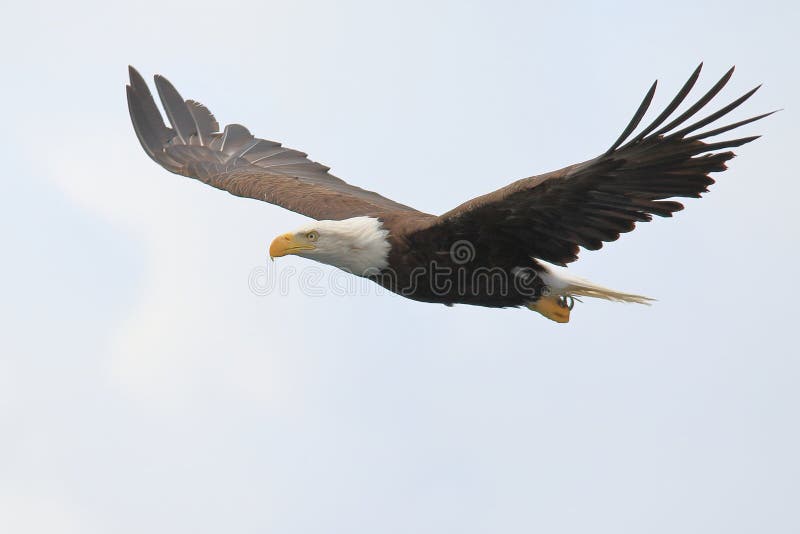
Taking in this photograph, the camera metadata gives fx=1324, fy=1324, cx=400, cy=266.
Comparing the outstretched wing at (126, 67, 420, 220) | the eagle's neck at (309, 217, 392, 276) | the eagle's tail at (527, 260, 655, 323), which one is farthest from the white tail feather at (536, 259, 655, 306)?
the outstretched wing at (126, 67, 420, 220)

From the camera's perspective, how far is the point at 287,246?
8891 mm

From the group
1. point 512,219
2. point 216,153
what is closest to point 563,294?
point 512,219

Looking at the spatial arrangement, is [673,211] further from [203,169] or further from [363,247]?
[203,169]

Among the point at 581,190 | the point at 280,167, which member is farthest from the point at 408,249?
the point at 280,167

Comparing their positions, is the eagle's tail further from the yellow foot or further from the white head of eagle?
the white head of eagle

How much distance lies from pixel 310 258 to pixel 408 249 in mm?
772

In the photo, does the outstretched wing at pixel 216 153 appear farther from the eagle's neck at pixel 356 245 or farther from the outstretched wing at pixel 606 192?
the outstretched wing at pixel 606 192

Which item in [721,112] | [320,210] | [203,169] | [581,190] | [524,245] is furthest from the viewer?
[203,169]

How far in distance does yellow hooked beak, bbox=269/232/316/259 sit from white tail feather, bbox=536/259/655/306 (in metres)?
1.57

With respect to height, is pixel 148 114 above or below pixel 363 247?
above

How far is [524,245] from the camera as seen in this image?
8375mm

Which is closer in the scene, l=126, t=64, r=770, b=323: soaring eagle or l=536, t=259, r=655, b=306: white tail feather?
l=126, t=64, r=770, b=323: soaring eagle

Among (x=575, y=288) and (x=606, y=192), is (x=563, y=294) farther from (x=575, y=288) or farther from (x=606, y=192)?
(x=606, y=192)

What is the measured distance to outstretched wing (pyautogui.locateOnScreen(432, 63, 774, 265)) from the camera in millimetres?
7301
